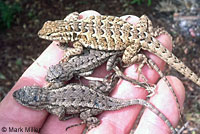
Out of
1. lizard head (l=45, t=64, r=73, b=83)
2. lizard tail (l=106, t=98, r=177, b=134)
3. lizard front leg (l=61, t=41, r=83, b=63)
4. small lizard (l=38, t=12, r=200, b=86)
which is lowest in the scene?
lizard tail (l=106, t=98, r=177, b=134)

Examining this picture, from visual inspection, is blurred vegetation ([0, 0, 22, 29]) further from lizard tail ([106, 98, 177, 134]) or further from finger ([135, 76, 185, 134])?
finger ([135, 76, 185, 134])

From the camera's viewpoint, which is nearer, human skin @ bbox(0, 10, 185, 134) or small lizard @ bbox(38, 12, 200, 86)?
human skin @ bbox(0, 10, 185, 134)

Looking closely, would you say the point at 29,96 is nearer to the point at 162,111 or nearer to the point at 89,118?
the point at 89,118

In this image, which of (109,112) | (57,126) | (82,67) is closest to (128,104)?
(109,112)

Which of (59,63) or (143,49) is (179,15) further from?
(59,63)

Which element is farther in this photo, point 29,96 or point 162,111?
point 162,111

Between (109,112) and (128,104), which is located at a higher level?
(128,104)

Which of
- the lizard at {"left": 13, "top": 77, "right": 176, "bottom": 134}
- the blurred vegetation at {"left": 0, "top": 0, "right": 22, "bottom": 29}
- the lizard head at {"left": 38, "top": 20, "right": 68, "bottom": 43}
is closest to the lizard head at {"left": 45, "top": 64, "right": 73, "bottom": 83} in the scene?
the lizard at {"left": 13, "top": 77, "right": 176, "bottom": 134}
